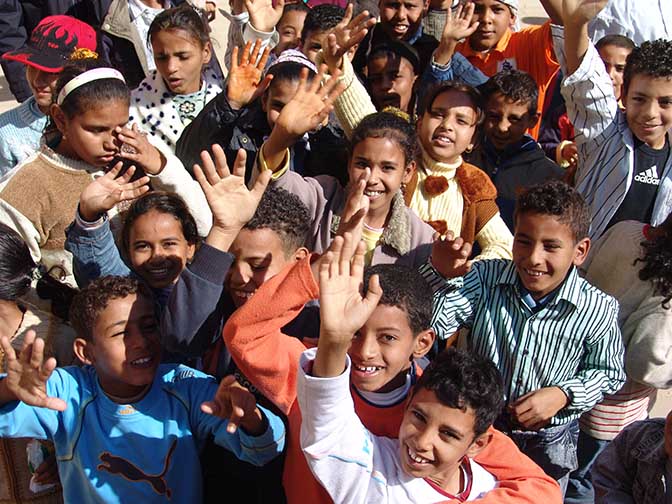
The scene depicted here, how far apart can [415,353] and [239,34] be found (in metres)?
2.81

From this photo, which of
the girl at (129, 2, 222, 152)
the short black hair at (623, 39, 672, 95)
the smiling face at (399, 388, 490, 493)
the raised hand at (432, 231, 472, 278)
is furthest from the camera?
the girl at (129, 2, 222, 152)

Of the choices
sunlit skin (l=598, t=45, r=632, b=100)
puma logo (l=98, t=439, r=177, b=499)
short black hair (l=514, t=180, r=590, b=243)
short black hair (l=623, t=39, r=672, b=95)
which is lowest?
puma logo (l=98, t=439, r=177, b=499)

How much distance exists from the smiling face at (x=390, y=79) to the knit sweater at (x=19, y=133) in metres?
1.53

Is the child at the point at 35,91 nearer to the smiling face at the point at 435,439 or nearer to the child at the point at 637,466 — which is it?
the smiling face at the point at 435,439

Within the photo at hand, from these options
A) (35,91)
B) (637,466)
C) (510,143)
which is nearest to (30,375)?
(637,466)

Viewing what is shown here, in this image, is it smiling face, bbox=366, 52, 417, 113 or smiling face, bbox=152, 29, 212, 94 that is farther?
smiling face, bbox=366, 52, 417, 113

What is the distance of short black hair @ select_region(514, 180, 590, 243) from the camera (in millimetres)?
2293

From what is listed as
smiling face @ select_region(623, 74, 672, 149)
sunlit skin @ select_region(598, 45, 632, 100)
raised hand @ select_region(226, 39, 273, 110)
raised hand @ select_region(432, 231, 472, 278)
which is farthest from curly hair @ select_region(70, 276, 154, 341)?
sunlit skin @ select_region(598, 45, 632, 100)

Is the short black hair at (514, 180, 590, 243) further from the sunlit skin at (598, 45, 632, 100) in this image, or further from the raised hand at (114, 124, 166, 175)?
the sunlit skin at (598, 45, 632, 100)

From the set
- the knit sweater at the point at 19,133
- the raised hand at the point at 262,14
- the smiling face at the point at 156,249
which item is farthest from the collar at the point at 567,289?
the raised hand at the point at 262,14

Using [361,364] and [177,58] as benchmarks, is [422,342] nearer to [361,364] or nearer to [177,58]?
[361,364]

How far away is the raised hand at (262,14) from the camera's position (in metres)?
4.09

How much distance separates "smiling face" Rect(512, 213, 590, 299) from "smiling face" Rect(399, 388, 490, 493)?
628 millimetres

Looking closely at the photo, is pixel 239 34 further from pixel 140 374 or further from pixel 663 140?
pixel 140 374
